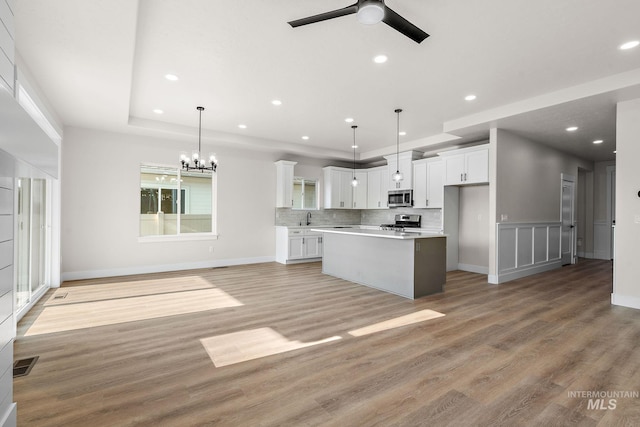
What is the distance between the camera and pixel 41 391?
214 cm

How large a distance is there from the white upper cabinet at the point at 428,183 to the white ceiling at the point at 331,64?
126cm

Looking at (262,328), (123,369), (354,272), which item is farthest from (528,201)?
(123,369)

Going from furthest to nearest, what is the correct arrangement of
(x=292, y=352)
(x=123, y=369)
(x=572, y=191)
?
1. (x=572, y=191)
2. (x=292, y=352)
3. (x=123, y=369)

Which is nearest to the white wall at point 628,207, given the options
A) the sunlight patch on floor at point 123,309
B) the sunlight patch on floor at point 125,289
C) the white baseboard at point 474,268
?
the white baseboard at point 474,268

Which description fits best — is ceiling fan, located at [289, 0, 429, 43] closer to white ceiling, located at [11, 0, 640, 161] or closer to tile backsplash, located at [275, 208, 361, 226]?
white ceiling, located at [11, 0, 640, 161]

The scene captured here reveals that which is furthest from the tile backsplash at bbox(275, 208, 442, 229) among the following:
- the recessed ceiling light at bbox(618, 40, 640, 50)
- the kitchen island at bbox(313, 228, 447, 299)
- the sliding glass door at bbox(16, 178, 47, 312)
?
the sliding glass door at bbox(16, 178, 47, 312)

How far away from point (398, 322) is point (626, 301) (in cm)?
319

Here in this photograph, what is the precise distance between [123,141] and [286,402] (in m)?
6.06

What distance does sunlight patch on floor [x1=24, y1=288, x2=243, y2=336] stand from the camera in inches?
135

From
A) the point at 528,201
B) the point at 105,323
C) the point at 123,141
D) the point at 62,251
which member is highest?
the point at 123,141

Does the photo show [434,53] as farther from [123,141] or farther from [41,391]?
[123,141]

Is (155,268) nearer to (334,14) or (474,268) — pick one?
(334,14)

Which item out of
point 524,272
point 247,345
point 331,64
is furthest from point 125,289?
point 524,272

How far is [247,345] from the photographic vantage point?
9.55 ft
